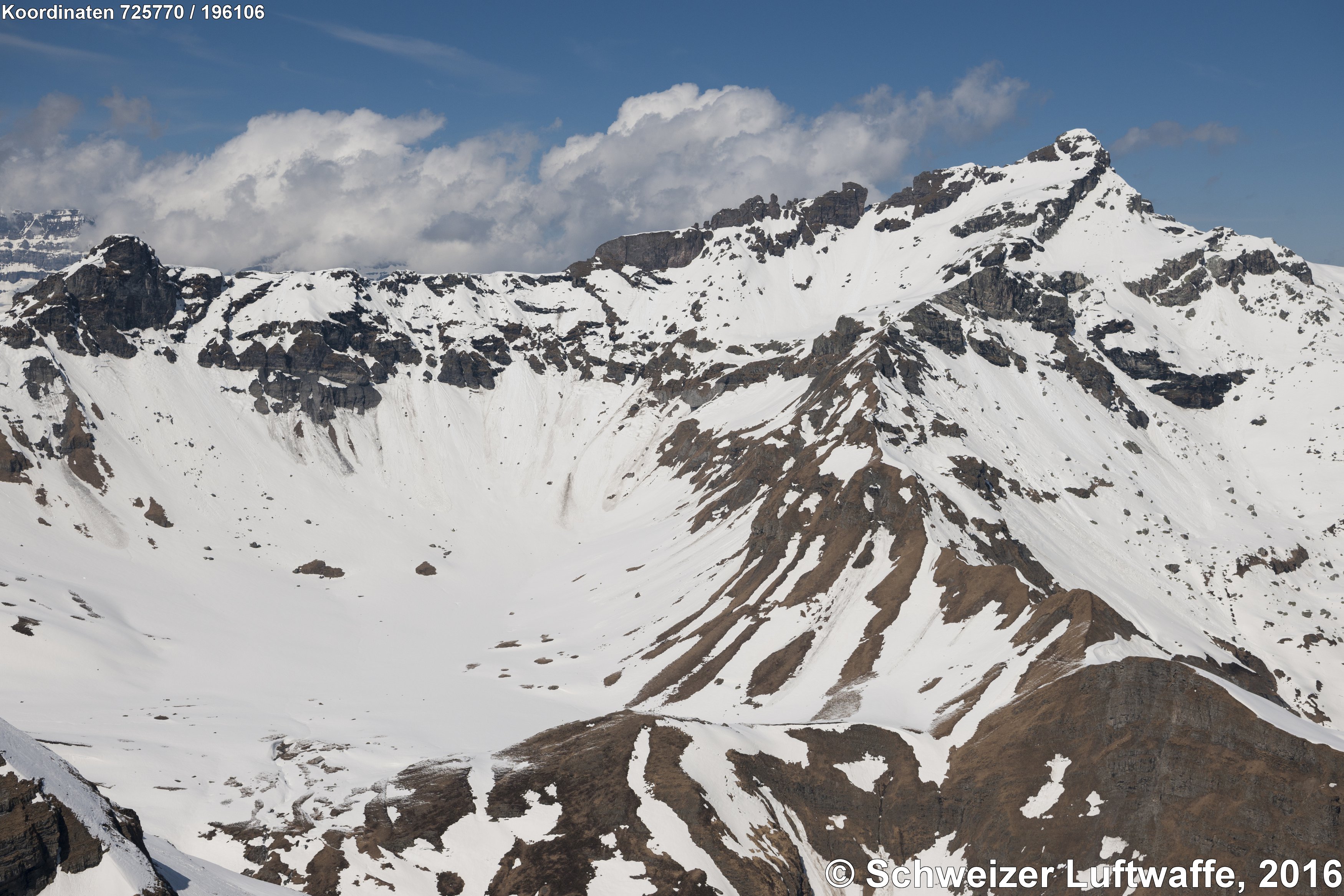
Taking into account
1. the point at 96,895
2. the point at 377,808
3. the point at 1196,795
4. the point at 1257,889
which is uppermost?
the point at 96,895

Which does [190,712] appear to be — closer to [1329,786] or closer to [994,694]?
[994,694]

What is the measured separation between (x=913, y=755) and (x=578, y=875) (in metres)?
39.4

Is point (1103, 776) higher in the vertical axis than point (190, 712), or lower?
lower

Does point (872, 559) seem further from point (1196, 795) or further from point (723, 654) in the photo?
point (1196, 795)

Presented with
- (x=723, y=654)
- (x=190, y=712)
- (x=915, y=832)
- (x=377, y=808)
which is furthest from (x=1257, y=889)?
(x=190, y=712)

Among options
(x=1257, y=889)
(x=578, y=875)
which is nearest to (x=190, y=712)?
(x=578, y=875)

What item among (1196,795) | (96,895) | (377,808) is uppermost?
(96,895)

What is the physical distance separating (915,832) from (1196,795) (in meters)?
27.1

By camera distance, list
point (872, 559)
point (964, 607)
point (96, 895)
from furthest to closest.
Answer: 1. point (872, 559)
2. point (964, 607)
3. point (96, 895)

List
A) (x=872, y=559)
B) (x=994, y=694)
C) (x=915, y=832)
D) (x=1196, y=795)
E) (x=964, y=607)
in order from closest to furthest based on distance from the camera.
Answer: (x=1196, y=795)
(x=915, y=832)
(x=994, y=694)
(x=964, y=607)
(x=872, y=559)

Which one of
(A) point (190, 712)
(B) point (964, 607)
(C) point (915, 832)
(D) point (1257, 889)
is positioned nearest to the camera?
(D) point (1257, 889)

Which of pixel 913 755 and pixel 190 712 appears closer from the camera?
pixel 913 755

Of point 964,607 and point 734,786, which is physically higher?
point 964,607

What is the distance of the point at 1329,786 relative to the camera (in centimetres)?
8562
